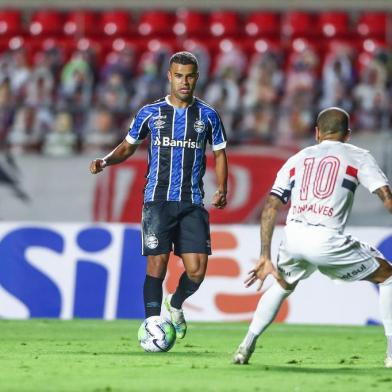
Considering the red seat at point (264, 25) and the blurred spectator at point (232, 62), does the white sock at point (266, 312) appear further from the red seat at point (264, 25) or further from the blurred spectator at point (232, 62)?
the red seat at point (264, 25)

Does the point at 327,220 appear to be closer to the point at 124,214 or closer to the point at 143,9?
the point at 124,214

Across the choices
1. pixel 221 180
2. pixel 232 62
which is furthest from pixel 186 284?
pixel 232 62

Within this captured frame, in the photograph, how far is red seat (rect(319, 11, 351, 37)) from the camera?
18.8 metres

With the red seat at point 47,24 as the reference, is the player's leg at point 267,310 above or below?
below

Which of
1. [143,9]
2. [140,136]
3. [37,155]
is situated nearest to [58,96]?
[37,155]

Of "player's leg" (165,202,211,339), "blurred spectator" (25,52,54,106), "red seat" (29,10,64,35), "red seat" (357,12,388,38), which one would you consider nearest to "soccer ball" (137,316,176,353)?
"player's leg" (165,202,211,339)

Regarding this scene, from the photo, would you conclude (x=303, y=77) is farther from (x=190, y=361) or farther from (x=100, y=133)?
(x=190, y=361)

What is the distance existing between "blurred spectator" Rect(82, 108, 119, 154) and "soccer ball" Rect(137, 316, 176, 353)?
7.44m

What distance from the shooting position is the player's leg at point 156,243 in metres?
8.58

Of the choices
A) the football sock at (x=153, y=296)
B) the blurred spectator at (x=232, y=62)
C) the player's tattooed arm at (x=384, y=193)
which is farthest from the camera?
the blurred spectator at (x=232, y=62)

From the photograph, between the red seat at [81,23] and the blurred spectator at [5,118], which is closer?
the blurred spectator at [5,118]

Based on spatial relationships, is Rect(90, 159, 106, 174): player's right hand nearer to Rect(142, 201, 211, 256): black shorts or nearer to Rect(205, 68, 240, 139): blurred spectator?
Rect(142, 201, 211, 256): black shorts

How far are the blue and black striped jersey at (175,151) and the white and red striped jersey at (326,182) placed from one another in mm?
1673

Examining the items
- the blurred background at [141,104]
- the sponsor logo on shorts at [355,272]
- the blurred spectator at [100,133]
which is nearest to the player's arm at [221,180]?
the sponsor logo on shorts at [355,272]
